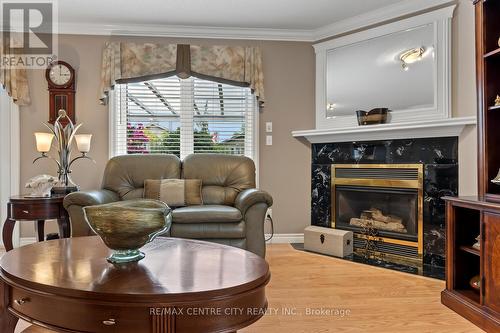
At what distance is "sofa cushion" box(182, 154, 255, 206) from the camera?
141 inches

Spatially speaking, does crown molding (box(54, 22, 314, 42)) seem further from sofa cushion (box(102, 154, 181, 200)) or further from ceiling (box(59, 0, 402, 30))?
sofa cushion (box(102, 154, 181, 200))

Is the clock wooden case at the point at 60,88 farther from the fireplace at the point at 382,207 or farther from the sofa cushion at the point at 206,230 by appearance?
the fireplace at the point at 382,207

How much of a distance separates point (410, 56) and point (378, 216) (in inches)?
64.0

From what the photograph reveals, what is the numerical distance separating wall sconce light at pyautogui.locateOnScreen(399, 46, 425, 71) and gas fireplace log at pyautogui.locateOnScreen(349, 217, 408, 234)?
1.54m

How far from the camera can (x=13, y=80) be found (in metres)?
3.83

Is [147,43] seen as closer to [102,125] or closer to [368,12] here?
[102,125]

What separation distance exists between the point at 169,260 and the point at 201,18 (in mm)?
3044

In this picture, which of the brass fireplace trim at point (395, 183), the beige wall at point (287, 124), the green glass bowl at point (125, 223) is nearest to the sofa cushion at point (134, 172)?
the beige wall at point (287, 124)

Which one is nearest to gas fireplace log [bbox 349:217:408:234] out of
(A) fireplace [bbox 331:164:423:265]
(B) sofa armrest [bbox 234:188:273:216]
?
(A) fireplace [bbox 331:164:423:265]

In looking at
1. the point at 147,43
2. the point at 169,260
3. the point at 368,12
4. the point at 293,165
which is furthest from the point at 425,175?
the point at 147,43

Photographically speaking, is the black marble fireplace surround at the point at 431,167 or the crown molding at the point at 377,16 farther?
the crown molding at the point at 377,16

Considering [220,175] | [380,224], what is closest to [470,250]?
[380,224]

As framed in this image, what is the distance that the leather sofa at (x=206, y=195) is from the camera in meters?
2.98

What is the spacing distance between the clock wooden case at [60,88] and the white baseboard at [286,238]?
8.63 ft
